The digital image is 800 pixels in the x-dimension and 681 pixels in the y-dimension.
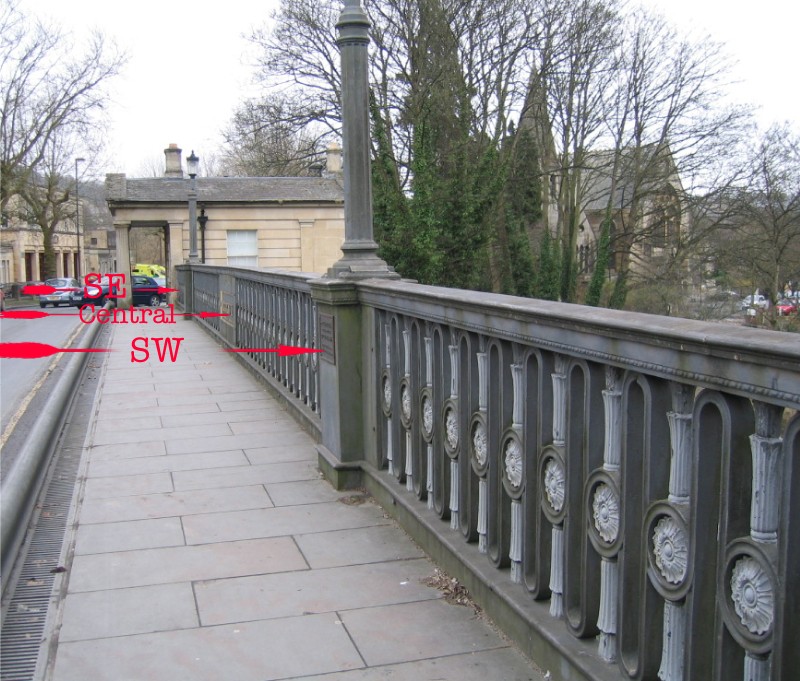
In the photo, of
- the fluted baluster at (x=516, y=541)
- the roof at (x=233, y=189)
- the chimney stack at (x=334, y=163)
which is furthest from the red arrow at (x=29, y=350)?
the chimney stack at (x=334, y=163)

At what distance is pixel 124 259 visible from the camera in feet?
129

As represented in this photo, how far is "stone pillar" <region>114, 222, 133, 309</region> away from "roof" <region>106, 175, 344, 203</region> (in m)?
1.36

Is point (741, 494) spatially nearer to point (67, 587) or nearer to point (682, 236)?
point (67, 587)

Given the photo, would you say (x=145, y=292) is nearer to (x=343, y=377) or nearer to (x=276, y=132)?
(x=276, y=132)

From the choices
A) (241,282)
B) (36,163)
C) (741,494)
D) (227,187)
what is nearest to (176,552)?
(741,494)

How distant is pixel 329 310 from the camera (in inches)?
239

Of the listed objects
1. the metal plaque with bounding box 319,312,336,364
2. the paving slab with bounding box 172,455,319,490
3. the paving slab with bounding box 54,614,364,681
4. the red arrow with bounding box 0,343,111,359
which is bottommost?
the red arrow with bounding box 0,343,111,359

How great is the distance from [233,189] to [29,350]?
74.9 ft

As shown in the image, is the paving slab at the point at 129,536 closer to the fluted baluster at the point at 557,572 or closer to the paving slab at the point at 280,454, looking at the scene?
the paving slab at the point at 280,454

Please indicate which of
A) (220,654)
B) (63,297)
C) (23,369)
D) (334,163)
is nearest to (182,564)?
(220,654)

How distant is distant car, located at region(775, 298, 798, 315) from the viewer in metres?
32.8

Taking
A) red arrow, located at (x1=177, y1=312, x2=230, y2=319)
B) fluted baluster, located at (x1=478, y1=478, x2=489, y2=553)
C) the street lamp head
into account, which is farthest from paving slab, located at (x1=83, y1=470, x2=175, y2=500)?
the street lamp head

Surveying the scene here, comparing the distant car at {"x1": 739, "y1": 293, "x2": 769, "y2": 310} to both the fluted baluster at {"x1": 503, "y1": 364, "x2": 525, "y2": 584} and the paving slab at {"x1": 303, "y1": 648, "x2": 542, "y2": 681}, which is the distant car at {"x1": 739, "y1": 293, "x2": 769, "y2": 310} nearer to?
the fluted baluster at {"x1": 503, "y1": 364, "x2": 525, "y2": 584}

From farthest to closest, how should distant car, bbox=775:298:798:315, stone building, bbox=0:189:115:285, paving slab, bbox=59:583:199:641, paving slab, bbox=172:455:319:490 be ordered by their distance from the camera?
stone building, bbox=0:189:115:285, distant car, bbox=775:298:798:315, paving slab, bbox=172:455:319:490, paving slab, bbox=59:583:199:641
